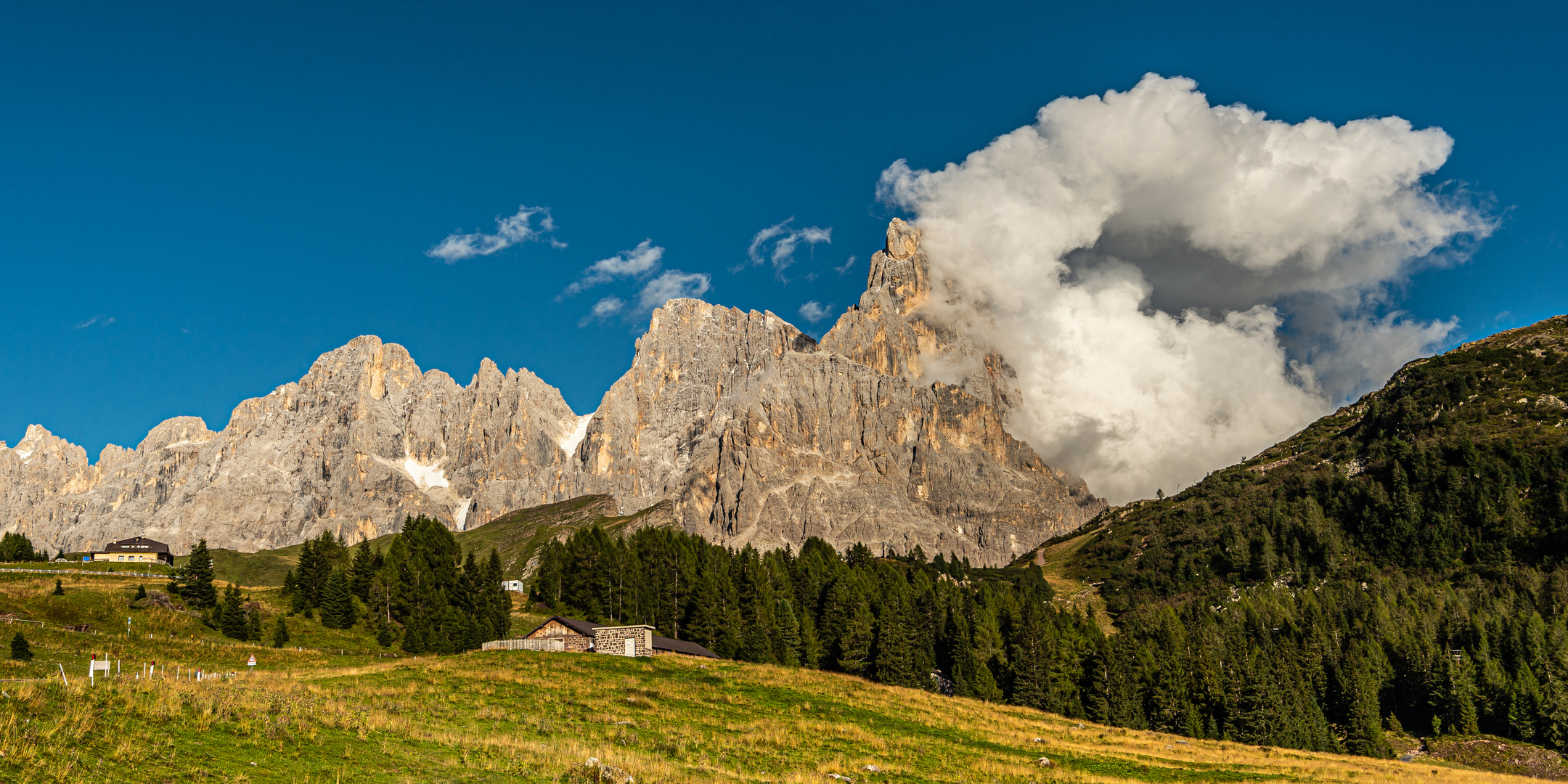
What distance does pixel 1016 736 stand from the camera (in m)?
54.2

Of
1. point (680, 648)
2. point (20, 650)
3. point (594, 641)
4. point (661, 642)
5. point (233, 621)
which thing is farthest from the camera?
point (680, 648)

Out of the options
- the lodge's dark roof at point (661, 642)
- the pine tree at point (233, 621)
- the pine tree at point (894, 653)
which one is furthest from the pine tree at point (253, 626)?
the pine tree at point (894, 653)

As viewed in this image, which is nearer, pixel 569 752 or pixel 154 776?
pixel 154 776

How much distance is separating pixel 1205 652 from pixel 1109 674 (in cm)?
1038

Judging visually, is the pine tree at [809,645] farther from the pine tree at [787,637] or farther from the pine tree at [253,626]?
the pine tree at [253,626]

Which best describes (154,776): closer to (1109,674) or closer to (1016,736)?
(1016,736)

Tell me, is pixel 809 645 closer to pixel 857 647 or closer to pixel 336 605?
pixel 857 647

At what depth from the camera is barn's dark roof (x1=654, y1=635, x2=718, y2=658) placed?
279 ft

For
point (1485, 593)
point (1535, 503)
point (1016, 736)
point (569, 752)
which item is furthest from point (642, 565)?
point (1535, 503)

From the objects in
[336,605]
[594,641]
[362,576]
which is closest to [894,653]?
[594,641]

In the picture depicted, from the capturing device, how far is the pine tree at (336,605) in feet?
326

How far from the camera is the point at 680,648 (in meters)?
88.6

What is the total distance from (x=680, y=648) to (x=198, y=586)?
47.9 meters

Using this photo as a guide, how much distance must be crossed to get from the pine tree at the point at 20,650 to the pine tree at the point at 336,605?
4782 centimetres
